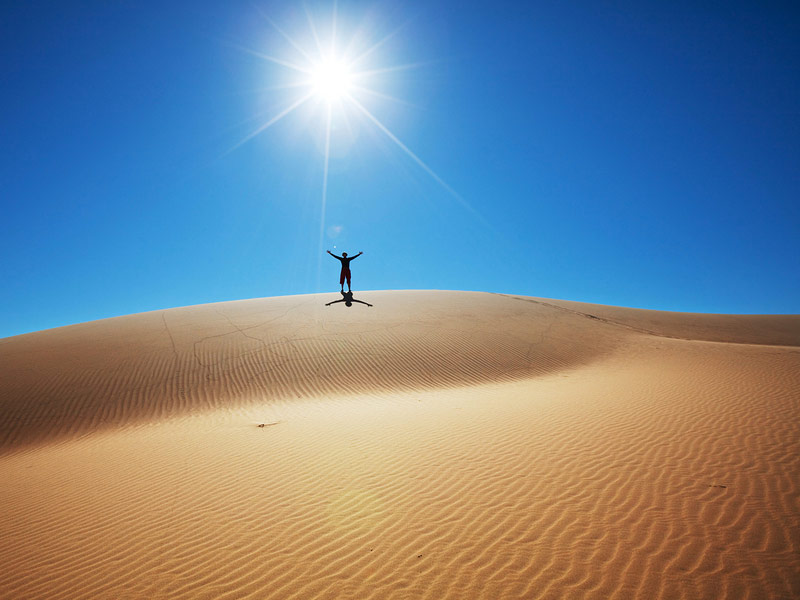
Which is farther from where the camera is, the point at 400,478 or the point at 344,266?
the point at 344,266

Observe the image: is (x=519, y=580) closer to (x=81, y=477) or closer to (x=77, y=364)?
(x=81, y=477)

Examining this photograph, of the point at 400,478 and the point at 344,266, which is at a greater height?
the point at 344,266

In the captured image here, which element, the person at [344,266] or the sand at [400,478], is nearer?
the sand at [400,478]

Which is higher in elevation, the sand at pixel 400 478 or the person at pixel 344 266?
the person at pixel 344 266

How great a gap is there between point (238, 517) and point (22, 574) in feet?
7.15

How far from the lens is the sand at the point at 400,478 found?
11.5ft

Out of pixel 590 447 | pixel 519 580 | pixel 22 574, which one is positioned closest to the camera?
pixel 519 580

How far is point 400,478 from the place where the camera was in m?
5.53

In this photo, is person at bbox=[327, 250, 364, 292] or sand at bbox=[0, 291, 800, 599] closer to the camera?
sand at bbox=[0, 291, 800, 599]

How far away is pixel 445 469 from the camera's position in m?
5.76

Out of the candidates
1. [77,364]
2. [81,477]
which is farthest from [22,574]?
[77,364]

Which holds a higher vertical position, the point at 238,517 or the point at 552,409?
the point at 552,409

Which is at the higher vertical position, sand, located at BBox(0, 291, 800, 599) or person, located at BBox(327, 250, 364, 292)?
person, located at BBox(327, 250, 364, 292)

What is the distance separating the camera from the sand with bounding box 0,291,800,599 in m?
3.50
